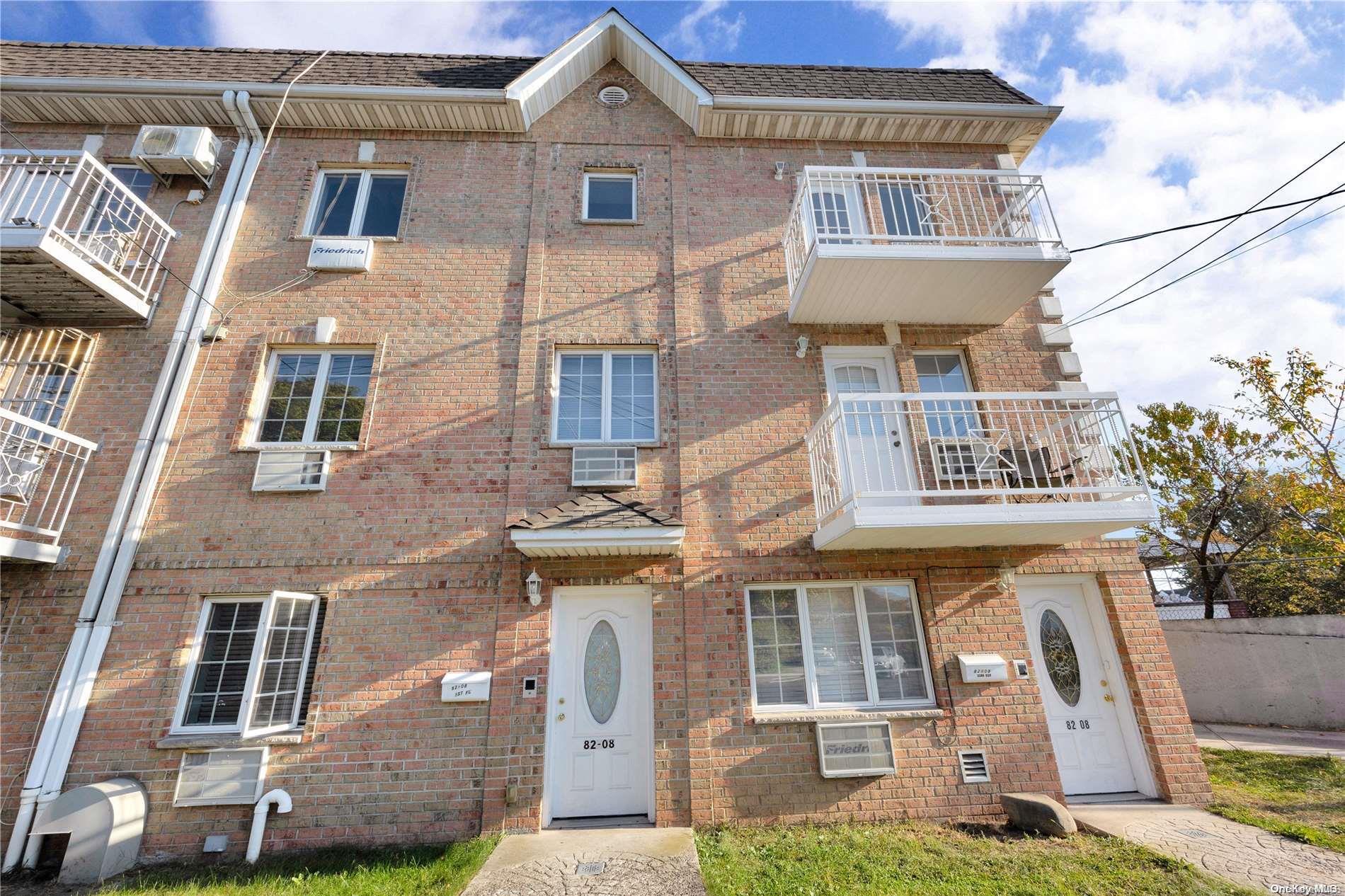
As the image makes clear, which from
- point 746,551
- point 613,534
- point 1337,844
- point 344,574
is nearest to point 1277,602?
point 1337,844

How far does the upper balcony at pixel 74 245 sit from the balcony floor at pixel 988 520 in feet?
28.5

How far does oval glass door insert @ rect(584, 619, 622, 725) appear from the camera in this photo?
5746 mm

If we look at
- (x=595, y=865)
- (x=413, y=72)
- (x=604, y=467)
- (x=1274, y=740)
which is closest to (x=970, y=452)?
(x=604, y=467)

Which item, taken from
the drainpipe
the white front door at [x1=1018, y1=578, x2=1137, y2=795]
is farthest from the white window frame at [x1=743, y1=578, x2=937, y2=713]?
the drainpipe

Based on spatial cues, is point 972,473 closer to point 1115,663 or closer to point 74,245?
point 1115,663

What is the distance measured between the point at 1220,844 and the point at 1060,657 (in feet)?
6.16

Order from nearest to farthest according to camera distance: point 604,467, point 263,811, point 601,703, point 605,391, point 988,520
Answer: point 263,811, point 988,520, point 601,703, point 604,467, point 605,391

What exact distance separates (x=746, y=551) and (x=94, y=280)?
7.91 m

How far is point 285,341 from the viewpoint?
6789 mm

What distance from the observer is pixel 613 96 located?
27.7 feet

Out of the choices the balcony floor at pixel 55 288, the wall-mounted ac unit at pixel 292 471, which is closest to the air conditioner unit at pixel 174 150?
the balcony floor at pixel 55 288

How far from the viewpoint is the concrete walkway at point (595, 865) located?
4074mm

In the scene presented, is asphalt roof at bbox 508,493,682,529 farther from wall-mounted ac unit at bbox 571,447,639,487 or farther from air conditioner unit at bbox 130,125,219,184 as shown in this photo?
air conditioner unit at bbox 130,125,219,184

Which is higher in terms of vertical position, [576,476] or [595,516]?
[576,476]
